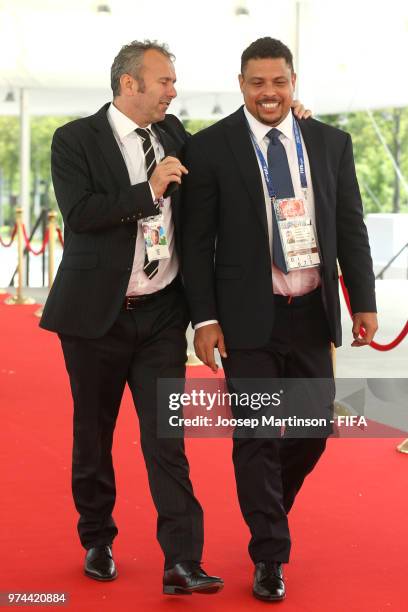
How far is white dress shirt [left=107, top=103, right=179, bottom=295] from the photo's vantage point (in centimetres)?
361

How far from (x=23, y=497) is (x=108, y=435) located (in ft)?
3.81

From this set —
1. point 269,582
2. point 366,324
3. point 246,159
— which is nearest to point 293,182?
point 246,159

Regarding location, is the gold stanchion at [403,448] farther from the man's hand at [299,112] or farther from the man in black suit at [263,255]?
the man's hand at [299,112]

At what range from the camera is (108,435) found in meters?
3.80

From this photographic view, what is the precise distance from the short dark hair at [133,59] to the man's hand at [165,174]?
28 centimetres

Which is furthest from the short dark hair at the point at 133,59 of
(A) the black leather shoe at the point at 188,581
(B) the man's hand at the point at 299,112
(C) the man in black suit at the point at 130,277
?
(A) the black leather shoe at the point at 188,581

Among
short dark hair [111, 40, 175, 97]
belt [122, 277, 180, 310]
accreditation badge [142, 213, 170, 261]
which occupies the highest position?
short dark hair [111, 40, 175, 97]

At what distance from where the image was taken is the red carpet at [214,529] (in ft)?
11.8

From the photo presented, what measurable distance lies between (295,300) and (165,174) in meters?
0.60

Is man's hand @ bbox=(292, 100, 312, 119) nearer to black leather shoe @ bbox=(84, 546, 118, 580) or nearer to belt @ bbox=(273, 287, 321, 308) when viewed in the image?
belt @ bbox=(273, 287, 321, 308)

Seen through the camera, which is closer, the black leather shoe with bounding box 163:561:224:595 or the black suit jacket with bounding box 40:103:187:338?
the black leather shoe with bounding box 163:561:224:595

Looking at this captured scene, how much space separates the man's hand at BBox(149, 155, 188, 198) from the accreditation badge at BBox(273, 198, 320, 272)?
33 centimetres

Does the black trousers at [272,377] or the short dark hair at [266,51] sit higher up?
the short dark hair at [266,51]

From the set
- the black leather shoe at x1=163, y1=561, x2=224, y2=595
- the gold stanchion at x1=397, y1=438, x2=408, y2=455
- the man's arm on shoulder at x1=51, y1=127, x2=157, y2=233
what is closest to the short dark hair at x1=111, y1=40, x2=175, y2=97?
the man's arm on shoulder at x1=51, y1=127, x2=157, y2=233
